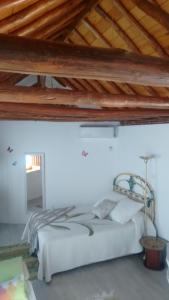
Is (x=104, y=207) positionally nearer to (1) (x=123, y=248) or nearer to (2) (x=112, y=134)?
(1) (x=123, y=248)

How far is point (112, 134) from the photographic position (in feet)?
21.2

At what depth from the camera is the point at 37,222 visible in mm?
4879

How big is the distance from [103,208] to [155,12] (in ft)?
12.5

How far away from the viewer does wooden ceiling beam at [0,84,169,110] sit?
2.32 meters

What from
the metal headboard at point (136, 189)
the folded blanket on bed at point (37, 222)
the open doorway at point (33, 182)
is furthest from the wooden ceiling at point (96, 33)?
the open doorway at point (33, 182)

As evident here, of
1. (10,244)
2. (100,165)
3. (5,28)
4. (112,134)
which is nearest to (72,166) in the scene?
(100,165)

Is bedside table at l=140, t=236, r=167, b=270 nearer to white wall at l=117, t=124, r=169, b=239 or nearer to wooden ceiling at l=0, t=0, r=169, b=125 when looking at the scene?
white wall at l=117, t=124, r=169, b=239

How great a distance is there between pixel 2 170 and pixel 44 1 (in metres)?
5.23

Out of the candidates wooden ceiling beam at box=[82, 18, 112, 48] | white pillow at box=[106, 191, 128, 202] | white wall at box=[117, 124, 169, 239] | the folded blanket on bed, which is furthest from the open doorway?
wooden ceiling beam at box=[82, 18, 112, 48]

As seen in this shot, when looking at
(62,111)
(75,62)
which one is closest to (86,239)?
(62,111)

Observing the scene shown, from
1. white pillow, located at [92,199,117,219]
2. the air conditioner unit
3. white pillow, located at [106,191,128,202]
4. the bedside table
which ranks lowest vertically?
the bedside table

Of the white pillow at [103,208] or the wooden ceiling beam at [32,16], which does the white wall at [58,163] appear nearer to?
the white pillow at [103,208]

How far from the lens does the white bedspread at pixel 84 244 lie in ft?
13.7

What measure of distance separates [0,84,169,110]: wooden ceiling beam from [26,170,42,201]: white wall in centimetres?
570
